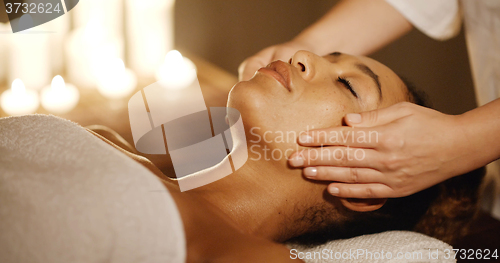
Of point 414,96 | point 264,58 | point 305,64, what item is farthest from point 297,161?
point 264,58

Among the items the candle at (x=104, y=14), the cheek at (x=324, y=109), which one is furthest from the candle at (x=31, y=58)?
the cheek at (x=324, y=109)

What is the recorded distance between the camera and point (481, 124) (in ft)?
2.55

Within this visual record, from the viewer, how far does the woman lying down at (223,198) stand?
0.57 metres

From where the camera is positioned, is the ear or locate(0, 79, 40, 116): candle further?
locate(0, 79, 40, 116): candle

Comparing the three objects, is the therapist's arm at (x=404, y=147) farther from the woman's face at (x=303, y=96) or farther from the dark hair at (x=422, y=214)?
the dark hair at (x=422, y=214)

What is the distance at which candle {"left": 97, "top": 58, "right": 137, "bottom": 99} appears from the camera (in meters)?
1.66

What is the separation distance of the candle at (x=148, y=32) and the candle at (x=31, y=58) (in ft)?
1.57

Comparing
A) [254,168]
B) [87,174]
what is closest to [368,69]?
[254,168]

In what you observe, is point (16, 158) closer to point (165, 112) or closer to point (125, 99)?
point (165, 112)

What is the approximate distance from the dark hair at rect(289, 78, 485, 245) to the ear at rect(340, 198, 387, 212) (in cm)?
6

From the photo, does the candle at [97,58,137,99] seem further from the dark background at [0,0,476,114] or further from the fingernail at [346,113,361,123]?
the fingernail at [346,113,361,123]

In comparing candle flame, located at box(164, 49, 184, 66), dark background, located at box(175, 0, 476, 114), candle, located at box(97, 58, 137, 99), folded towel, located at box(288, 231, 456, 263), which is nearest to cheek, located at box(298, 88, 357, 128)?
folded towel, located at box(288, 231, 456, 263)

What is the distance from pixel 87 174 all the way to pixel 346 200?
2.12 feet

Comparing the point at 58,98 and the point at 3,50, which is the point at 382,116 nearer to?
the point at 58,98
